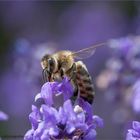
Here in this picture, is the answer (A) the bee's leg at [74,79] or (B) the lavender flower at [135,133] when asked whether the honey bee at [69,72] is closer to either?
(A) the bee's leg at [74,79]

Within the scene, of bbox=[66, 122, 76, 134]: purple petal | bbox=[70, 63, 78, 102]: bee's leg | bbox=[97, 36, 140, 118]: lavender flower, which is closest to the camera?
bbox=[66, 122, 76, 134]: purple petal

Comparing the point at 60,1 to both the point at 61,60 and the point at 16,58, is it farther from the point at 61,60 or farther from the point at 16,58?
the point at 61,60

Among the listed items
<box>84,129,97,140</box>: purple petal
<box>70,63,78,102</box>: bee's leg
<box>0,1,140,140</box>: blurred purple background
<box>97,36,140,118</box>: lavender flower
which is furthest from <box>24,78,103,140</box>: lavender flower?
<box>0,1,140,140</box>: blurred purple background

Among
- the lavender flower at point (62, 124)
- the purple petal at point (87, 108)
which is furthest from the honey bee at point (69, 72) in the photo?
the lavender flower at point (62, 124)

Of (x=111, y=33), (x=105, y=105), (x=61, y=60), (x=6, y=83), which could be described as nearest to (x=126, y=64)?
(x=61, y=60)

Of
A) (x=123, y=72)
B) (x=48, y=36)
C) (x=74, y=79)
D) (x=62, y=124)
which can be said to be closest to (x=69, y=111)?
(x=62, y=124)

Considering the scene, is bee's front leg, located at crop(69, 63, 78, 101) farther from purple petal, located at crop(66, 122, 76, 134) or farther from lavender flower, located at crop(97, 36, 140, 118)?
lavender flower, located at crop(97, 36, 140, 118)

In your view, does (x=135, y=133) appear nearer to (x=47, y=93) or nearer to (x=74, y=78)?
(x=47, y=93)
